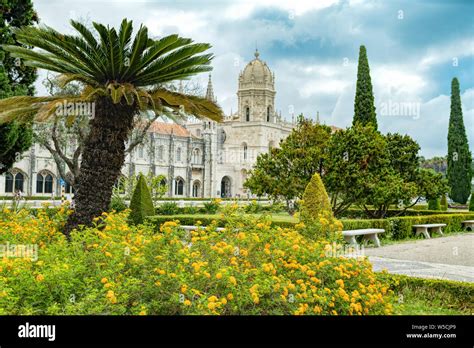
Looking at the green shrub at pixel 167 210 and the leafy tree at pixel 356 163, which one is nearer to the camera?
the leafy tree at pixel 356 163

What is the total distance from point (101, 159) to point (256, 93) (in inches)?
2345

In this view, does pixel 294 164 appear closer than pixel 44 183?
Yes

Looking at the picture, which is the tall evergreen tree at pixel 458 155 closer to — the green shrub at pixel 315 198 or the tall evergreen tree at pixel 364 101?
the tall evergreen tree at pixel 364 101

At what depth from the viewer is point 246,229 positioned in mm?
6379

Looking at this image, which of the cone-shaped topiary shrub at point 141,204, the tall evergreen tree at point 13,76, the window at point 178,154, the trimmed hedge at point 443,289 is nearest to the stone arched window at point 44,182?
the window at point 178,154

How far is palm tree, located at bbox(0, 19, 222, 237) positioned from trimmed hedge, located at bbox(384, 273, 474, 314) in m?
5.23

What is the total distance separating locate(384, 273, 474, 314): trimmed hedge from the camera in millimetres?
6594

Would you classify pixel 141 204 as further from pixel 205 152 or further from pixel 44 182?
pixel 205 152

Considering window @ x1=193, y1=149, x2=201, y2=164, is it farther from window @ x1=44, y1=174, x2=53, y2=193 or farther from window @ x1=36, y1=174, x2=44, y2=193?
window @ x1=36, y1=174, x2=44, y2=193

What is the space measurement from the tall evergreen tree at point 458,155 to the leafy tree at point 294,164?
13.8m

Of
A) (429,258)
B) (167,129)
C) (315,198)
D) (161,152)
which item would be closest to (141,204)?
(315,198)

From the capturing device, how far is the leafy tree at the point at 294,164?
742 inches

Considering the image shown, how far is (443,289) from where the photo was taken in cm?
689
